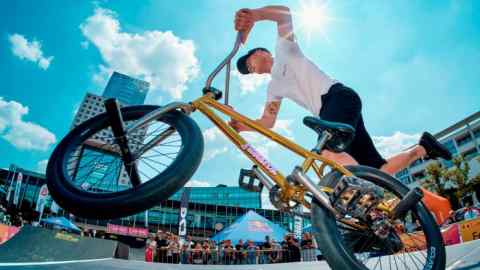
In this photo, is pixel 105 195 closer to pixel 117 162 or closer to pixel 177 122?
pixel 177 122

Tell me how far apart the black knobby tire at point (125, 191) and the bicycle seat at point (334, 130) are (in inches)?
33.2

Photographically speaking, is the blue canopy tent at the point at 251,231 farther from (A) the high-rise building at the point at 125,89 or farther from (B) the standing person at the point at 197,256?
(A) the high-rise building at the point at 125,89

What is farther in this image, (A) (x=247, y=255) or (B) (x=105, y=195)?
(A) (x=247, y=255)

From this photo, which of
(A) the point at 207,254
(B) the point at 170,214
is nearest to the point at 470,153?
(A) the point at 207,254

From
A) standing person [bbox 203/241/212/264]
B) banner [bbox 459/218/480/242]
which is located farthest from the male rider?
standing person [bbox 203/241/212/264]

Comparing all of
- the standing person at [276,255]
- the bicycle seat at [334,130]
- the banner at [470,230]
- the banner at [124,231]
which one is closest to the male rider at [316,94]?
the bicycle seat at [334,130]

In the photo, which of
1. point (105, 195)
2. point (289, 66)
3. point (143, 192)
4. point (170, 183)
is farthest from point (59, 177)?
point (289, 66)

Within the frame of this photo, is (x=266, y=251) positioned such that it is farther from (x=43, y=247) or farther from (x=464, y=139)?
(x=464, y=139)

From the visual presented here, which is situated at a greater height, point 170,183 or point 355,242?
point 170,183

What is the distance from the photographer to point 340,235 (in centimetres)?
175

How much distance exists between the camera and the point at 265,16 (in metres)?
2.65

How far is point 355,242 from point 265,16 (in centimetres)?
207

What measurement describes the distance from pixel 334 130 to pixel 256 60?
133cm

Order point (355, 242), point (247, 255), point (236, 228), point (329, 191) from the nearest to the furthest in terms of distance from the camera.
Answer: point (329, 191) < point (355, 242) < point (247, 255) < point (236, 228)
